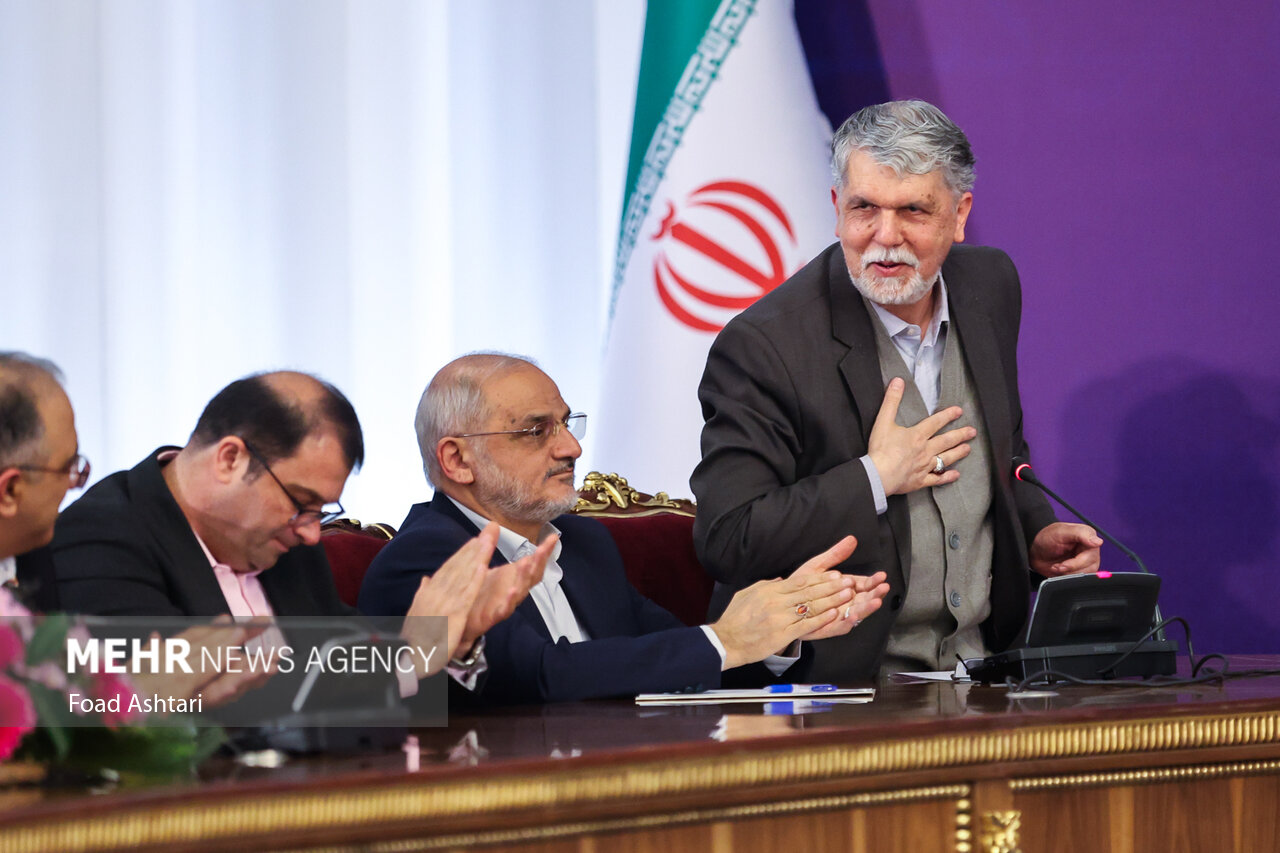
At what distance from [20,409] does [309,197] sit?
7.13ft

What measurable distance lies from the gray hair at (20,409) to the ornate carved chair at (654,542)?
4.57ft

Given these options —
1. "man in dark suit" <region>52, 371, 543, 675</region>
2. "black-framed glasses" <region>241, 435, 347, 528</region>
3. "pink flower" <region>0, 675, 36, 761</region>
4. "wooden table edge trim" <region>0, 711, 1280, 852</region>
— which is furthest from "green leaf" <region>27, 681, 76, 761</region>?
"black-framed glasses" <region>241, 435, 347, 528</region>

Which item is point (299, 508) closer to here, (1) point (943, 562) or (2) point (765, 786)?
(2) point (765, 786)

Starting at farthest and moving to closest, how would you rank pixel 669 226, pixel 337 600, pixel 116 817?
pixel 669 226, pixel 337 600, pixel 116 817

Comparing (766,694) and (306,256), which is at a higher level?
(306,256)

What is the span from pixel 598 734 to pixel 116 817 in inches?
21.6

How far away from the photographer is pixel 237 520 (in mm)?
1794

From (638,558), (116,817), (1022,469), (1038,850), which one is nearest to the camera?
(116,817)

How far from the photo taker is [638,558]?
106 inches

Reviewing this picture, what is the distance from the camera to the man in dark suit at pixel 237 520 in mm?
1682

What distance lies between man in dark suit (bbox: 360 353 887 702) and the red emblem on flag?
0.66 metres

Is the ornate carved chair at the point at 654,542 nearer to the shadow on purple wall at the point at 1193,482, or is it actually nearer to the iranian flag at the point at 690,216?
the iranian flag at the point at 690,216

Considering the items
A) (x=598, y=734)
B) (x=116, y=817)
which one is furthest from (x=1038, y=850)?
(x=116, y=817)

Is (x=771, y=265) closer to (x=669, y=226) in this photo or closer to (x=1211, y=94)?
(x=669, y=226)
